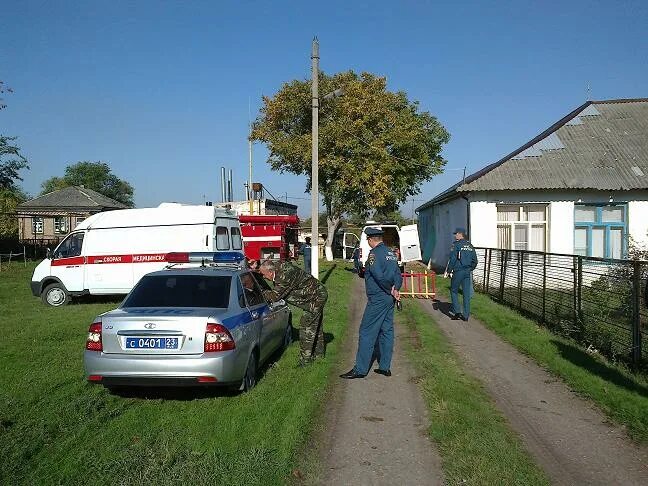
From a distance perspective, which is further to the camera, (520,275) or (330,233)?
(330,233)

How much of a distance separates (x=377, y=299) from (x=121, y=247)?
33.8 feet

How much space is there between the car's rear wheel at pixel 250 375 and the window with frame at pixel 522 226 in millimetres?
16116

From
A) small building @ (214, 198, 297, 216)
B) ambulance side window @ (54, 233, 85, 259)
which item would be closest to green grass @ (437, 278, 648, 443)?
ambulance side window @ (54, 233, 85, 259)

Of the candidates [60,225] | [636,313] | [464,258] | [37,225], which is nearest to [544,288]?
[464,258]

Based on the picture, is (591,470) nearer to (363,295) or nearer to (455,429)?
(455,429)

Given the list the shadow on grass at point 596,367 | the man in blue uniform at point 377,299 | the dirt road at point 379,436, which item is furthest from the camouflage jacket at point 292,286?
the shadow on grass at point 596,367

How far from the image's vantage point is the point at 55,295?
53.1ft

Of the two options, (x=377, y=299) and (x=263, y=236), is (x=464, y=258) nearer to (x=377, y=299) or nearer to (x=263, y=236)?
(x=377, y=299)

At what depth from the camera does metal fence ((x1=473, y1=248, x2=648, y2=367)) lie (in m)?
8.10

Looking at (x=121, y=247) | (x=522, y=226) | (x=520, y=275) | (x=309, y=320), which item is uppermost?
(x=522, y=226)

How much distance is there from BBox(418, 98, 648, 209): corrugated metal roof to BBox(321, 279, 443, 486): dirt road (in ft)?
48.4

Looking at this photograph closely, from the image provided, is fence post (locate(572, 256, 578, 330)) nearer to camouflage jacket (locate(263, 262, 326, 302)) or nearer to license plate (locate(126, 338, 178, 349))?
camouflage jacket (locate(263, 262, 326, 302))

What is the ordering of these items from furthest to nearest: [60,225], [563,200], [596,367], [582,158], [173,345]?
[60,225] < [582,158] < [563,200] < [596,367] < [173,345]

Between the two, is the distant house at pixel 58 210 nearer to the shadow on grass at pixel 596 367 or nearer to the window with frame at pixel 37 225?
the window with frame at pixel 37 225
